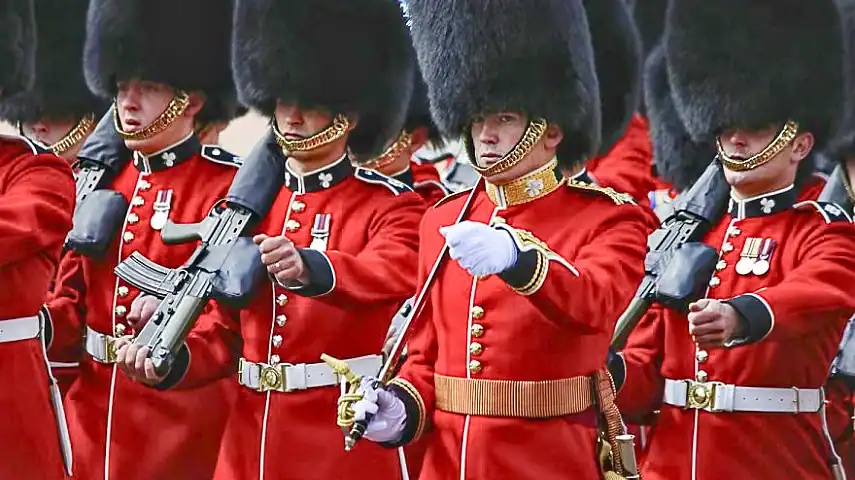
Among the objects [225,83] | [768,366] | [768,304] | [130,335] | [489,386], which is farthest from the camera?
[225,83]

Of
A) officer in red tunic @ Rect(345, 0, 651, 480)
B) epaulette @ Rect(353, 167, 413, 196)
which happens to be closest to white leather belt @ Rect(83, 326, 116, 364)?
epaulette @ Rect(353, 167, 413, 196)

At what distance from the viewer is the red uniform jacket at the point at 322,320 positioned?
4.38m

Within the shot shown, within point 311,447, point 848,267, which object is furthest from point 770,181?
point 311,447

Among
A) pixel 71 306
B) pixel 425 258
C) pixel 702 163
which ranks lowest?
pixel 71 306

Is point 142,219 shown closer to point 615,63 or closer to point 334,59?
point 334,59

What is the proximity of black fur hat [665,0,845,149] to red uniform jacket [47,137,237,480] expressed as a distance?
52.6 inches

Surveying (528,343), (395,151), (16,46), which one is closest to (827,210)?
(528,343)

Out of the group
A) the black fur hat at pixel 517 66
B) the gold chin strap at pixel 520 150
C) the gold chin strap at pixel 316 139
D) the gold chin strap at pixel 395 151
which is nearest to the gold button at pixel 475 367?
the gold chin strap at pixel 520 150

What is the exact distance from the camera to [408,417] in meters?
3.69

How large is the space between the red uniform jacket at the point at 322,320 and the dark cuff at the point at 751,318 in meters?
0.90

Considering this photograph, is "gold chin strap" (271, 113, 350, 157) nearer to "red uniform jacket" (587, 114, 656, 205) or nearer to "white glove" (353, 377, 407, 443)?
"white glove" (353, 377, 407, 443)

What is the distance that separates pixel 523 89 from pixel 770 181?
0.82 meters

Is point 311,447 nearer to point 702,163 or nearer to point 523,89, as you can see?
point 523,89

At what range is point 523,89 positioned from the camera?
12.4 ft
